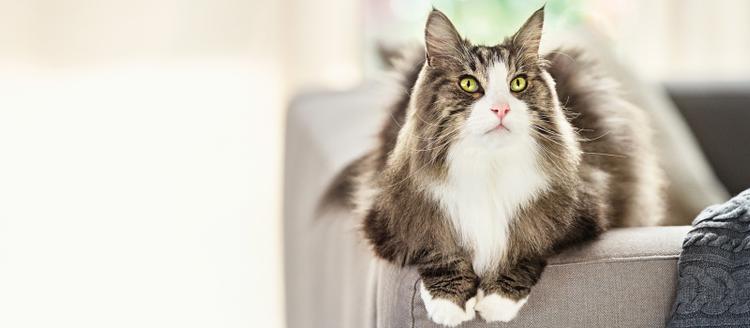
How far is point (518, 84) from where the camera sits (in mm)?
1243

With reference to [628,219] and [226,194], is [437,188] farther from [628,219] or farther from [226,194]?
[226,194]

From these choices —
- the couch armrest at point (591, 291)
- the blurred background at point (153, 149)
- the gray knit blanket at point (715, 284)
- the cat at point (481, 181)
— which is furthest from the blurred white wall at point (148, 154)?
the gray knit blanket at point (715, 284)

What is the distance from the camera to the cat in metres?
1.24

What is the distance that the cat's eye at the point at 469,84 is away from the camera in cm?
124

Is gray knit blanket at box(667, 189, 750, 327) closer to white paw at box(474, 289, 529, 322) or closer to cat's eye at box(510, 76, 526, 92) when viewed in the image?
white paw at box(474, 289, 529, 322)

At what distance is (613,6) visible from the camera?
3.35 m

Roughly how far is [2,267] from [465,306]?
6.31 ft

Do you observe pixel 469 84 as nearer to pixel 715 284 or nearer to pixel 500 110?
pixel 500 110

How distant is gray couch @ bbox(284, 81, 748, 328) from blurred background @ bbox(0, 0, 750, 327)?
63cm

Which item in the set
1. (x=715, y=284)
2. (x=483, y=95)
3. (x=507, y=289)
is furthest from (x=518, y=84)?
(x=715, y=284)

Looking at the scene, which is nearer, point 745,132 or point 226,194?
point 745,132

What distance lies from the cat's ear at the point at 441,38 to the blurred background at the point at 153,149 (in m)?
1.55

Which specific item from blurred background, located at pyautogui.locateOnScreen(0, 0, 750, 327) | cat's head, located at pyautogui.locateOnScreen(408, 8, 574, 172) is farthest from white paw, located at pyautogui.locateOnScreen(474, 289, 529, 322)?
blurred background, located at pyautogui.locateOnScreen(0, 0, 750, 327)

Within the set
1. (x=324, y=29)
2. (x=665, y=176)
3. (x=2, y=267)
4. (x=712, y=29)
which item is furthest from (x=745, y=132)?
(x=2, y=267)
